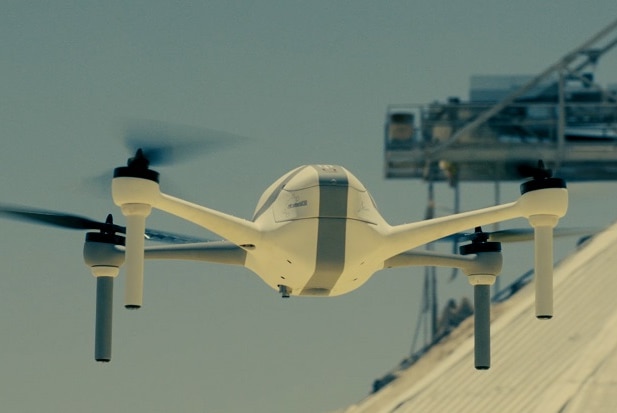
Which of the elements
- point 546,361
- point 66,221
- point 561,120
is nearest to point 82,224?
point 66,221

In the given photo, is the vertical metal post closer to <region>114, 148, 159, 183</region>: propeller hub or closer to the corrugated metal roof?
the corrugated metal roof

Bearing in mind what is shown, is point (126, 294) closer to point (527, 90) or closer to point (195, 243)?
point (195, 243)

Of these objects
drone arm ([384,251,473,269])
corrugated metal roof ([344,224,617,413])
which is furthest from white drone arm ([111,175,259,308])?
corrugated metal roof ([344,224,617,413])

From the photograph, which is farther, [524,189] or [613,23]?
[613,23]

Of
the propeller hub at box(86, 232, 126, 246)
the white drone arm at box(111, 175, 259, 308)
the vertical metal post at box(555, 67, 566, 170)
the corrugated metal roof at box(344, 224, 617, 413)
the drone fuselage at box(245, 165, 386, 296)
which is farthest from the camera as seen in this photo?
the vertical metal post at box(555, 67, 566, 170)

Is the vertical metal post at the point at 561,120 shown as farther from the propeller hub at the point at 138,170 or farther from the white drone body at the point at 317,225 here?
the propeller hub at the point at 138,170

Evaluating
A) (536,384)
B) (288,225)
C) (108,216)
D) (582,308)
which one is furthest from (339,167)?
(582,308)
